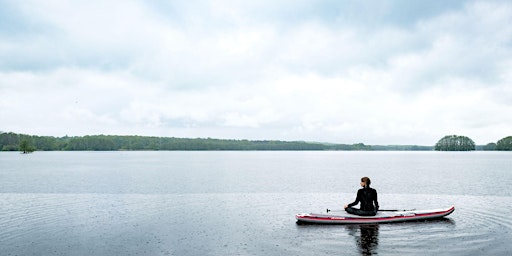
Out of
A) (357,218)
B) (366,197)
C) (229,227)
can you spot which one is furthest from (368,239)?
(229,227)

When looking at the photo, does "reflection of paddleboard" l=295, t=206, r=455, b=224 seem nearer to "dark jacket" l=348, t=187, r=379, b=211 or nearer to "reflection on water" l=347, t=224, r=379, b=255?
"reflection on water" l=347, t=224, r=379, b=255

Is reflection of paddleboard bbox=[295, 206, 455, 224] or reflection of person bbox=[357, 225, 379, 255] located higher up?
reflection of paddleboard bbox=[295, 206, 455, 224]

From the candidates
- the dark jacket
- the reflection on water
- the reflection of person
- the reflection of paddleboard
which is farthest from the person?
the reflection of person

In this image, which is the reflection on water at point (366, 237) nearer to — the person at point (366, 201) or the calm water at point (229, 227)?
the calm water at point (229, 227)

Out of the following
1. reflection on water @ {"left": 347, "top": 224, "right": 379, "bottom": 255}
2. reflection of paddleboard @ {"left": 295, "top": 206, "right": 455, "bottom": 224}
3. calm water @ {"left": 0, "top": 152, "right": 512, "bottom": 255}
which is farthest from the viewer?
reflection of paddleboard @ {"left": 295, "top": 206, "right": 455, "bottom": 224}

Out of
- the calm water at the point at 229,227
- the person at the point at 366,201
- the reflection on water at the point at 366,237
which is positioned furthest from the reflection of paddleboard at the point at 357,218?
the calm water at the point at 229,227

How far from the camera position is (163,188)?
42688mm

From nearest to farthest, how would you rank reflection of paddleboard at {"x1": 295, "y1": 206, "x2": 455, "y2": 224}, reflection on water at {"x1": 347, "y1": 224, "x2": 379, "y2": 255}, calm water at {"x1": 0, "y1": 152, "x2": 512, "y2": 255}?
1. reflection on water at {"x1": 347, "y1": 224, "x2": 379, "y2": 255}
2. calm water at {"x1": 0, "y1": 152, "x2": 512, "y2": 255}
3. reflection of paddleboard at {"x1": 295, "y1": 206, "x2": 455, "y2": 224}

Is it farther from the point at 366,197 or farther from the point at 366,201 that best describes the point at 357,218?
the point at 366,197

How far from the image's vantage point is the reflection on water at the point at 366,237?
650 inches

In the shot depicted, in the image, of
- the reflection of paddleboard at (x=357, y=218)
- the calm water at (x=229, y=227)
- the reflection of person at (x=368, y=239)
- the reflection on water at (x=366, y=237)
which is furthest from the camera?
the reflection of paddleboard at (x=357, y=218)

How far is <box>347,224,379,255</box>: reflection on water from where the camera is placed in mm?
16498

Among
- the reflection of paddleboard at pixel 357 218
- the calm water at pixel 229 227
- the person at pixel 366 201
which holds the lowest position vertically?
the calm water at pixel 229 227

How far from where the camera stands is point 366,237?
1859 cm
